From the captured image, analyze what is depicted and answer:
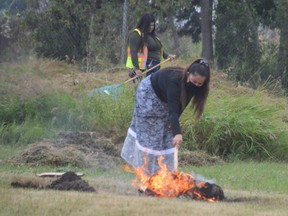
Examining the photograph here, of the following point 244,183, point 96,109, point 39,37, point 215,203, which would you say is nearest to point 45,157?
point 96,109

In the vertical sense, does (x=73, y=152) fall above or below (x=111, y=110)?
below

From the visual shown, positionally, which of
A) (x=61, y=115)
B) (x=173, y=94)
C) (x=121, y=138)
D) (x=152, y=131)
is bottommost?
(x=121, y=138)

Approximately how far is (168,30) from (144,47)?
9.88 m

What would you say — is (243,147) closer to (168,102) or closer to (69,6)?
(168,102)

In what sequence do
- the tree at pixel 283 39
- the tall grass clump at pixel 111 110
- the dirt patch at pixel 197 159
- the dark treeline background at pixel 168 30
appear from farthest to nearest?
the dark treeline background at pixel 168 30
the tree at pixel 283 39
the tall grass clump at pixel 111 110
the dirt patch at pixel 197 159

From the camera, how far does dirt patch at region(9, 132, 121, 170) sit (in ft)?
35.5

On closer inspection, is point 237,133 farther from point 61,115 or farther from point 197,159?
point 61,115

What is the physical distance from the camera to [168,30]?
22031mm

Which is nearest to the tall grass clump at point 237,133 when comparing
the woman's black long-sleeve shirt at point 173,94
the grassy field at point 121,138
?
the grassy field at point 121,138

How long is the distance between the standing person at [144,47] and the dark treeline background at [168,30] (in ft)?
15.1

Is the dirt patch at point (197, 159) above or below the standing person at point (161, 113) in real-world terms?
below

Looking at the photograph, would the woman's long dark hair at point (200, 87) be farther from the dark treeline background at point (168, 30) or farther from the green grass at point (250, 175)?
the dark treeline background at point (168, 30)

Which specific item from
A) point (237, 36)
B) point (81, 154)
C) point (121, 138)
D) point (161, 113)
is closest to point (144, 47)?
point (121, 138)

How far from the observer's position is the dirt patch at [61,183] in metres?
8.49
